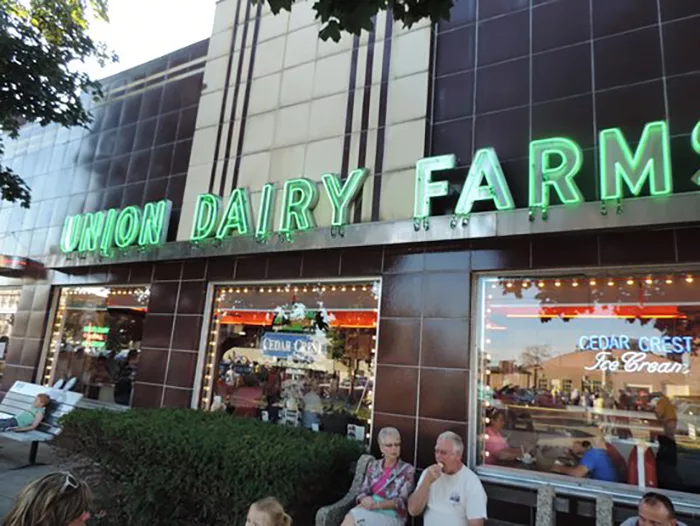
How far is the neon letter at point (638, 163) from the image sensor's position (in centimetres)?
479

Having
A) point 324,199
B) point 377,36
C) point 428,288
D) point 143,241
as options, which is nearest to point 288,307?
point 324,199

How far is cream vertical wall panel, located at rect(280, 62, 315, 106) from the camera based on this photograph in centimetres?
786

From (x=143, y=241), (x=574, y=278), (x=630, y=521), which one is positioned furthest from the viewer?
(x=143, y=241)

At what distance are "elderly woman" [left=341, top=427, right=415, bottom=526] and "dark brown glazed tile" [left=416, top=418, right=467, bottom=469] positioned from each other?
0.93 metres

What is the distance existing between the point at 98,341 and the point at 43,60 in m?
5.25

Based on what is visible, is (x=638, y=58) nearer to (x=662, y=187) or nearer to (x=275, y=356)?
(x=662, y=187)

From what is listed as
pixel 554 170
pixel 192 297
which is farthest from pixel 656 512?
pixel 192 297

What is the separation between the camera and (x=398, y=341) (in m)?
6.05

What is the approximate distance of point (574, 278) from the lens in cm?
548

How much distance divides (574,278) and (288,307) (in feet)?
13.0

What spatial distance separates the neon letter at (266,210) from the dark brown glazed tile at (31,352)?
19.0 feet

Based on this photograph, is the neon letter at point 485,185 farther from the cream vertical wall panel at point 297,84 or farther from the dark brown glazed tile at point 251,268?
the cream vertical wall panel at point 297,84

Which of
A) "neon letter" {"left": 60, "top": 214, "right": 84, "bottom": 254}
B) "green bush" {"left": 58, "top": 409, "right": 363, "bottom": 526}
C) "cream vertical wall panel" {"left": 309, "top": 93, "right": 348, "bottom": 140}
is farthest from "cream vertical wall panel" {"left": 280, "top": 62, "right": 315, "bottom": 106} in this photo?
"green bush" {"left": 58, "top": 409, "right": 363, "bottom": 526}

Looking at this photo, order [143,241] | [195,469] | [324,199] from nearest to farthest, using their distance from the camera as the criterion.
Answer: [195,469] → [324,199] → [143,241]
